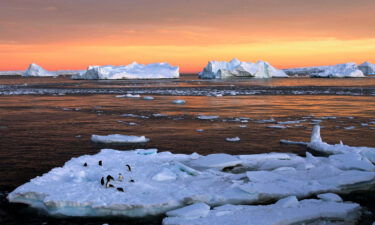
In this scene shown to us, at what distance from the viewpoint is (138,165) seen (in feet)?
35.7

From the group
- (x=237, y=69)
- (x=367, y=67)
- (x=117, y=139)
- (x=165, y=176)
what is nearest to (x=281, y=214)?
(x=165, y=176)

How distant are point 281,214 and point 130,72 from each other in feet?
315

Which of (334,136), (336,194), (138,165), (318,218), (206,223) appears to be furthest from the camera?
(334,136)

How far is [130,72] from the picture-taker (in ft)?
333

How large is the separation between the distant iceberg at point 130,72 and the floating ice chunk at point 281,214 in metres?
90.0

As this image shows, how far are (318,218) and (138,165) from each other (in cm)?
515

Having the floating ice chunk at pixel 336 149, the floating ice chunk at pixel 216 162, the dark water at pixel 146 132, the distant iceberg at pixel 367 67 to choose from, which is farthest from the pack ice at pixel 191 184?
the distant iceberg at pixel 367 67

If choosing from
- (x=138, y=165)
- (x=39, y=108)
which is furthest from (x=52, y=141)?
(x=39, y=108)

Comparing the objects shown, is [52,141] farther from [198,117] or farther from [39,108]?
[39,108]

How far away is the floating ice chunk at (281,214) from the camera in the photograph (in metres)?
7.29

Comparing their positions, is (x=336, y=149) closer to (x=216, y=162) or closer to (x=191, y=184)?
(x=216, y=162)

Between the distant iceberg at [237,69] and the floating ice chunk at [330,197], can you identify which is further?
the distant iceberg at [237,69]

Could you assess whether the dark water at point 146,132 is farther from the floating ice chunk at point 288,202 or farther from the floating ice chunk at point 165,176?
the floating ice chunk at point 288,202

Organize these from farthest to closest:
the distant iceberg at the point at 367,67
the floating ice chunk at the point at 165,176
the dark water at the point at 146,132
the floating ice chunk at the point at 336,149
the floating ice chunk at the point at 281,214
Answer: the distant iceberg at the point at 367,67 < the floating ice chunk at the point at 336,149 < the dark water at the point at 146,132 < the floating ice chunk at the point at 165,176 < the floating ice chunk at the point at 281,214
